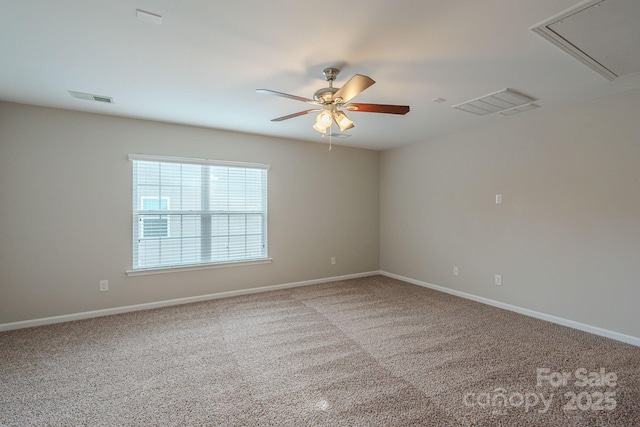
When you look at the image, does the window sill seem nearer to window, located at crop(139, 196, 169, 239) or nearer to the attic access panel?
window, located at crop(139, 196, 169, 239)

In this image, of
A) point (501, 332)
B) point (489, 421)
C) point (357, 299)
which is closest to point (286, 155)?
point (357, 299)

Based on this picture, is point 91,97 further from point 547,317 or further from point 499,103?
point 547,317

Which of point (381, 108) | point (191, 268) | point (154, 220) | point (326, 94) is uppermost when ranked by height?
point (326, 94)

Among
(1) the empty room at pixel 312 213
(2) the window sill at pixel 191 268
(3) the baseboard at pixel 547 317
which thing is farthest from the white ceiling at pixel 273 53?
(3) the baseboard at pixel 547 317

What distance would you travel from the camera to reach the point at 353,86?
212 centimetres

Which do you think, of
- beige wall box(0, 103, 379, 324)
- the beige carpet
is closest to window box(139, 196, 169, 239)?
beige wall box(0, 103, 379, 324)

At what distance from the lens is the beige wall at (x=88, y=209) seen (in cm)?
323

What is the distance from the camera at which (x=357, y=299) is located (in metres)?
4.25

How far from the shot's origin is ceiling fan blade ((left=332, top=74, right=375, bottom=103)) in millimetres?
2004

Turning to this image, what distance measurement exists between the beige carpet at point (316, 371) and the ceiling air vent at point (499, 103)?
2.39 m

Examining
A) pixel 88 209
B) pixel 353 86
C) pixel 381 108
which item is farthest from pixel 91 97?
pixel 381 108

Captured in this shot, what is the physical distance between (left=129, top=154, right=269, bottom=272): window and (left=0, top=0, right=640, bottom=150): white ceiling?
90 centimetres

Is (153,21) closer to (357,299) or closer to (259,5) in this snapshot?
(259,5)

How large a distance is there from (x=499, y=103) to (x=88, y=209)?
15.7ft
